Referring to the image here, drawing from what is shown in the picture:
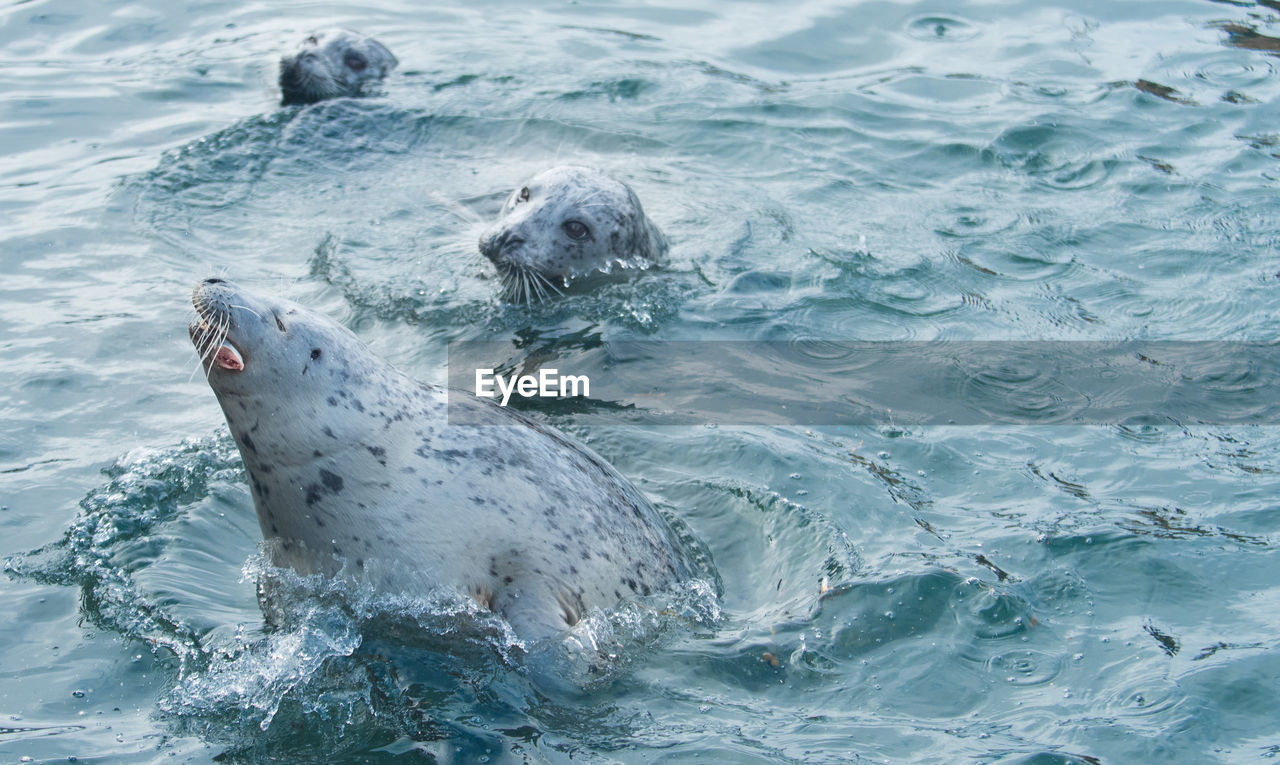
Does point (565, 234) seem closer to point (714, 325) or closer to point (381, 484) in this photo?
point (714, 325)

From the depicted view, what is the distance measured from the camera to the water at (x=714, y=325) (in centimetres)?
391

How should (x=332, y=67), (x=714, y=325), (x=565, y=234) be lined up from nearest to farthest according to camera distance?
(x=714, y=325) < (x=565, y=234) < (x=332, y=67)

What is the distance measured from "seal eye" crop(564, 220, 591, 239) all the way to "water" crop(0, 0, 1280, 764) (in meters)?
0.37

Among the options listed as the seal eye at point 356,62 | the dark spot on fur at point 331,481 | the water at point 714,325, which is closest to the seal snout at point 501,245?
the water at point 714,325

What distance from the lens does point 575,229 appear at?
7.65 m

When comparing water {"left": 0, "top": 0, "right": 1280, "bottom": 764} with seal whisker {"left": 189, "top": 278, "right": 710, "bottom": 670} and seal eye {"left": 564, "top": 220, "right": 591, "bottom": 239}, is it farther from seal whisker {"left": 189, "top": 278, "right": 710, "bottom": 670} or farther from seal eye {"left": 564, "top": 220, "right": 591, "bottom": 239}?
seal eye {"left": 564, "top": 220, "right": 591, "bottom": 239}

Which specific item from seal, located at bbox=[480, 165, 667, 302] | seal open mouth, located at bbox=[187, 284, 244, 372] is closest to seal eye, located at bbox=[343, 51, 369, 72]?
seal, located at bbox=[480, 165, 667, 302]

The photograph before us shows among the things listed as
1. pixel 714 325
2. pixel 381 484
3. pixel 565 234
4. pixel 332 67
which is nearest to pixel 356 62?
pixel 332 67

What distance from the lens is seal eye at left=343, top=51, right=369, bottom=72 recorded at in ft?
34.5

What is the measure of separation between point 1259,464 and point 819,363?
2.13m

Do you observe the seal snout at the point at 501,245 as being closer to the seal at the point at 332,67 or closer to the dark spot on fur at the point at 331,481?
the seal at the point at 332,67

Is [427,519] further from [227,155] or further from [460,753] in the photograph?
[227,155]

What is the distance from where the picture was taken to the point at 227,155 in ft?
29.7

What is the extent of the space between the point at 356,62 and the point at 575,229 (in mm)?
3866
